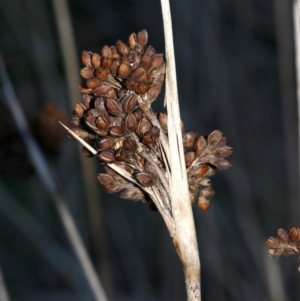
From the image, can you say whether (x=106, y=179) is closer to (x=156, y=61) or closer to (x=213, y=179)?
(x=156, y=61)

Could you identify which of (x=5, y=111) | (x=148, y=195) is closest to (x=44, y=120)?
(x=5, y=111)

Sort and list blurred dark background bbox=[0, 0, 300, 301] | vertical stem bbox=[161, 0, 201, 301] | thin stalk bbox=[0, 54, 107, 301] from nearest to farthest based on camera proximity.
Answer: vertical stem bbox=[161, 0, 201, 301], thin stalk bbox=[0, 54, 107, 301], blurred dark background bbox=[0, 0, 300, 301]

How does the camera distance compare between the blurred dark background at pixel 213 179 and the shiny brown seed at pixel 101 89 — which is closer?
the shiny brown seed at pixel 101 89

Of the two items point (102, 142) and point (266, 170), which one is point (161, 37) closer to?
point (266, 170)

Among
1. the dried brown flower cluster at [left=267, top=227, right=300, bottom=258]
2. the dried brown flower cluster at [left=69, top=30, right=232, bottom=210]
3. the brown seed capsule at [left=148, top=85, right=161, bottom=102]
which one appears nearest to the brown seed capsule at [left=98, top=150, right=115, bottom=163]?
the dried brown flower cluster at [left=69, top=30, right=232, bottom=210]

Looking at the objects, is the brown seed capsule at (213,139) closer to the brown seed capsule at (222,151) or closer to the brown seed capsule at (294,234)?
the brown seed capsule at (222,151)

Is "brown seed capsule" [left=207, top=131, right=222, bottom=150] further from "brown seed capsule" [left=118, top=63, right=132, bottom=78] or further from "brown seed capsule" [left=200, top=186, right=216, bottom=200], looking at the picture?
"brown seed capsule" [left=118, top=63, right=132, bottom=78]

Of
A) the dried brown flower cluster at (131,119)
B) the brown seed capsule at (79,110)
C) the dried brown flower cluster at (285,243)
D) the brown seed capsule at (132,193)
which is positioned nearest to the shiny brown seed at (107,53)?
the dried brown flower cluster at (131,119)
